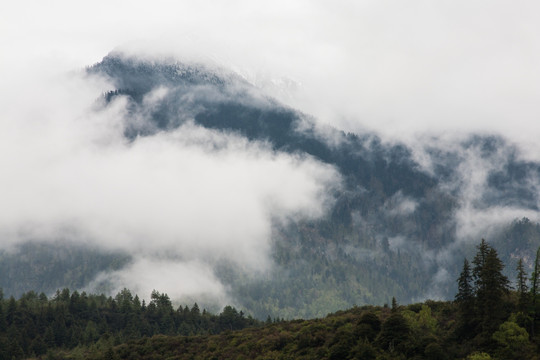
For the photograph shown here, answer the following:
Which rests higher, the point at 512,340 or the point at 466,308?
the point at 466,308

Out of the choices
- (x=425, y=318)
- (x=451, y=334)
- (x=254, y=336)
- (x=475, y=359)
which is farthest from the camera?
(x=254, y=336)

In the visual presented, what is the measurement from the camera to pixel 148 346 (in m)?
184

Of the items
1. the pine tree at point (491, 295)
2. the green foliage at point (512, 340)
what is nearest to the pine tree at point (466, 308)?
the pine tree at point (491, 295)

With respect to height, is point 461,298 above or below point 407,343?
above

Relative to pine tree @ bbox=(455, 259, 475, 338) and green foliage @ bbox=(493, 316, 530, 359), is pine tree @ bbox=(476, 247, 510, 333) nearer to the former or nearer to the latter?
green foliage @ bbox=(493, 316, 530, 359)

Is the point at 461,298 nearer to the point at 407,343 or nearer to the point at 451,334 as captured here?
the point at 451,334

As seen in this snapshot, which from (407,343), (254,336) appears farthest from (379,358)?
(254,336)

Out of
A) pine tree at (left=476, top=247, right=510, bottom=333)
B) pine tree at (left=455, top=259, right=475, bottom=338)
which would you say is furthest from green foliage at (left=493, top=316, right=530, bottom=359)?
pine tree at (left=455, top=259, right=475, bottom=338)

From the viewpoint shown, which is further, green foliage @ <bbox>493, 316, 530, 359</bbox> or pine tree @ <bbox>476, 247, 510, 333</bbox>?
pine tree @ <bbox>476, 247, 510, 333</bbox>

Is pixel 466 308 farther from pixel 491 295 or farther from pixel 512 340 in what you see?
pixel 512 340

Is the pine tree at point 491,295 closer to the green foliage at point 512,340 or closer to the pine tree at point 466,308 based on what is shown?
the green foliage at point 512,340

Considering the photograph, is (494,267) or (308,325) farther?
(308,325)

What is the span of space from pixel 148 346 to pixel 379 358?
93.6m

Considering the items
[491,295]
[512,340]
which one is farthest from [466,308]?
[512,340]
